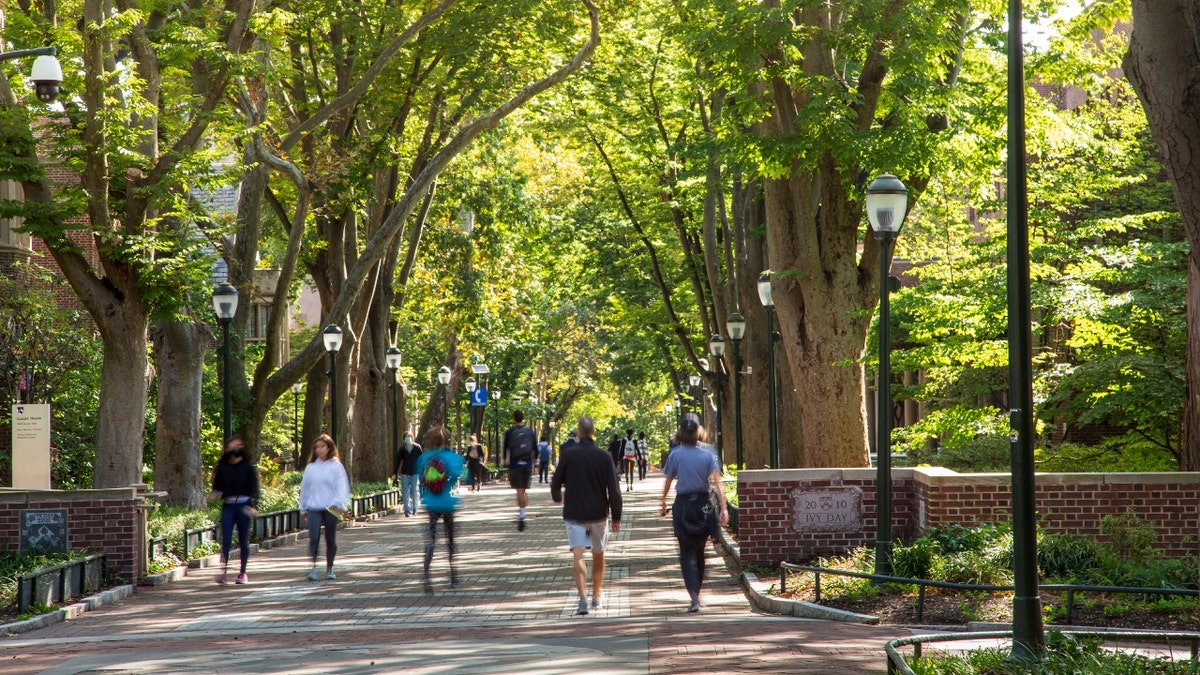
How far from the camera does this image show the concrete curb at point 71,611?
1256 cm

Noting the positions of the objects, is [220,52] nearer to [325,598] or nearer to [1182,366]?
[325,598]

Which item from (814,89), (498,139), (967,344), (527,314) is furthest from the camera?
(527,314)

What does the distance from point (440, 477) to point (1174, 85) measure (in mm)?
9515

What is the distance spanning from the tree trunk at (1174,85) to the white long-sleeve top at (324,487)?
34.4 ft

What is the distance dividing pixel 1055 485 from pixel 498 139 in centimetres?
2089

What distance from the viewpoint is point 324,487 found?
52.6 feet

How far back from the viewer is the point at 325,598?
1466 centimetres

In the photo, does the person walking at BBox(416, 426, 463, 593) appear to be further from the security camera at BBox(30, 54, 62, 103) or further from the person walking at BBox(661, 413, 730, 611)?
the security camera at BBox(30, 54, 62, 103)

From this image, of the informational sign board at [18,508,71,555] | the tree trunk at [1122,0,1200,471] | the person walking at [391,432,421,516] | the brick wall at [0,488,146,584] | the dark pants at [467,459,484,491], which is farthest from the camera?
the dark pants at [467,459,484,491]

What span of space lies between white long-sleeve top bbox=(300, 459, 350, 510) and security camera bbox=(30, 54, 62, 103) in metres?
4.92

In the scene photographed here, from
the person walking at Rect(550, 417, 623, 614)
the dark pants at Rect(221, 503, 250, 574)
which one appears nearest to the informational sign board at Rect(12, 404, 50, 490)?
the dark pants at Rect(221, 503, 250, 574)

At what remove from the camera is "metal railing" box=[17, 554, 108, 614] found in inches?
523

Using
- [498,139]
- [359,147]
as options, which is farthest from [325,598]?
[498,139]

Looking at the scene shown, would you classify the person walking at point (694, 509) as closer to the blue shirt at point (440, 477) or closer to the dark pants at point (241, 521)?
the blue shirt at point (440, 477)
